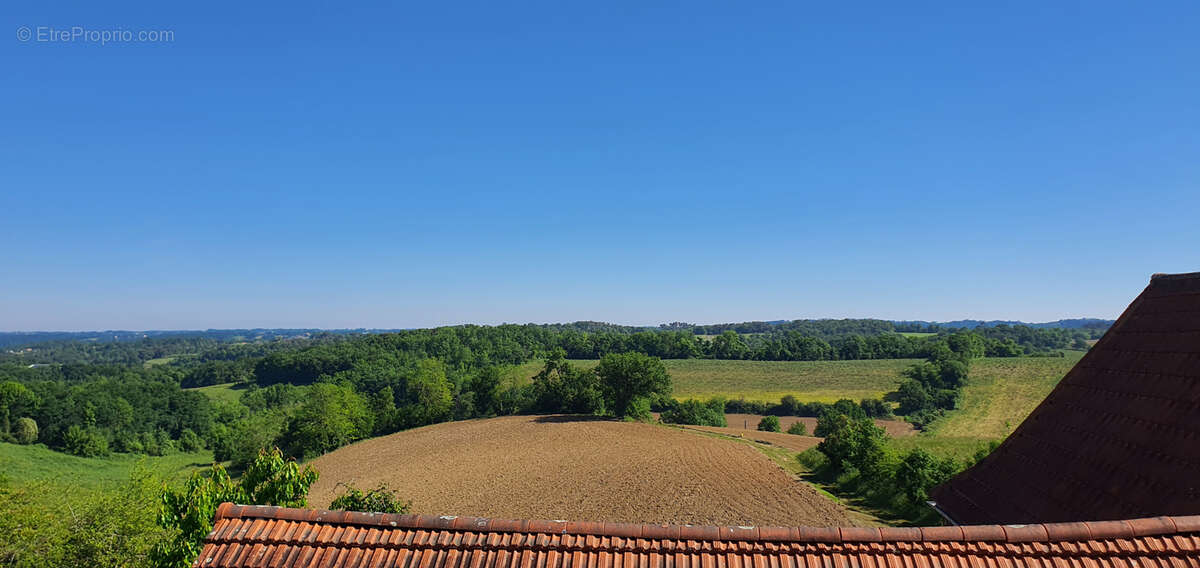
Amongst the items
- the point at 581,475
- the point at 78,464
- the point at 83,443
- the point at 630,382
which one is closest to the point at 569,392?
the point at 630,382

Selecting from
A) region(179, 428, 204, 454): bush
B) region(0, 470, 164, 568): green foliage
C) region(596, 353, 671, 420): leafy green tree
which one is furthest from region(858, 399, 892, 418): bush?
region(179, 428, 204, 454): bush

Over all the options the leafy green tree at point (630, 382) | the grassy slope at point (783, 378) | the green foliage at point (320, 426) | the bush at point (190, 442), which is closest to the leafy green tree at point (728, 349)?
the grassy slope at point (783, 378)

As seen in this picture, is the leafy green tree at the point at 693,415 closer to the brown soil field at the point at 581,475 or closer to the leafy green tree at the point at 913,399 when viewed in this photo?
the brown soil field at the point at 581,475

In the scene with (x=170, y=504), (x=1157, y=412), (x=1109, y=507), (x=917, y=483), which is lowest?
(x=917, y=483)

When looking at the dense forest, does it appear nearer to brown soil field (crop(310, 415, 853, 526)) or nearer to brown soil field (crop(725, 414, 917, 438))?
brown soil field (crop(725, 414, 917, 438))

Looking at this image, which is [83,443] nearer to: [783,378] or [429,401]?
[429,401]

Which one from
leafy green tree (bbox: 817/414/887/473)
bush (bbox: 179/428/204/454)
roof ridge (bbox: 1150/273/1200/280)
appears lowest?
bush (bbox: 179/428/204/454)

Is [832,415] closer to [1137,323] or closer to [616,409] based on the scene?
[616,409]

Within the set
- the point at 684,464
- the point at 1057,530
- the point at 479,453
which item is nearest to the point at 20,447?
the point at 479,453
